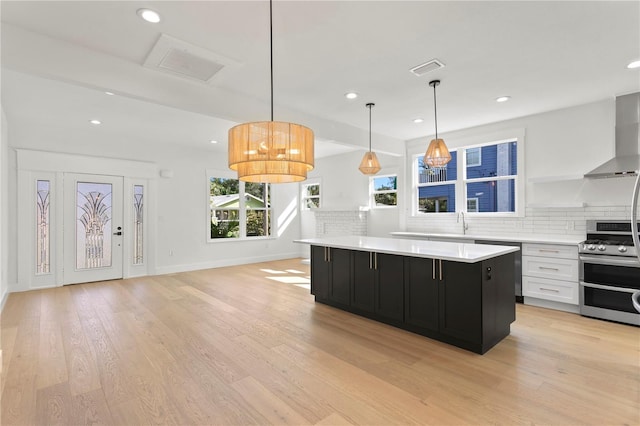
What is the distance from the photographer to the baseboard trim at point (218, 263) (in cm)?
664

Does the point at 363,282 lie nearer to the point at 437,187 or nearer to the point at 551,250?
the point at 551,250

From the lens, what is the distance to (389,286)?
3.45 metres

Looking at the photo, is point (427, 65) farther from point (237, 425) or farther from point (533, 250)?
point (237, 425)

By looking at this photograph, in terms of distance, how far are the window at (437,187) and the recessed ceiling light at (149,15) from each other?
4.89 metres

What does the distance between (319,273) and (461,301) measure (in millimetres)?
1945

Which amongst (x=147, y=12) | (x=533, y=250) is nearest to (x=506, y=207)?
(x=533, y=250)

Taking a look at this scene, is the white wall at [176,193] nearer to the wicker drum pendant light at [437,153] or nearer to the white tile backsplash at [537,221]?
the white tile backsplash at [537,221]

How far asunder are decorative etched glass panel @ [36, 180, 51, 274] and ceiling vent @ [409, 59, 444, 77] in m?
6.13

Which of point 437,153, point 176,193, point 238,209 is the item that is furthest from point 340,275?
point 238,209

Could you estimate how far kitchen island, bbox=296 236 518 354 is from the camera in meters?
2.80

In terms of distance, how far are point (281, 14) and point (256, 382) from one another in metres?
2.73

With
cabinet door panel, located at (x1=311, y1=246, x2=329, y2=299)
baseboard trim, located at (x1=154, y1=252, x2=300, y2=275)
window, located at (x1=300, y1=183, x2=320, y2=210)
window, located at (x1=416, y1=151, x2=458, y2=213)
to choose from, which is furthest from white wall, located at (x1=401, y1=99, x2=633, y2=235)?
baseboard trim, located at (x1=154, y1=252, x2=300, y2=275)

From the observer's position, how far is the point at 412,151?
20.7ft

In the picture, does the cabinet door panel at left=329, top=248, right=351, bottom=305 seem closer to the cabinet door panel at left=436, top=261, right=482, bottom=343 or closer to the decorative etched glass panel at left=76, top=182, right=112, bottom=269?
the cabinet door panel at left=436, top=261, right=482, bottom=343
